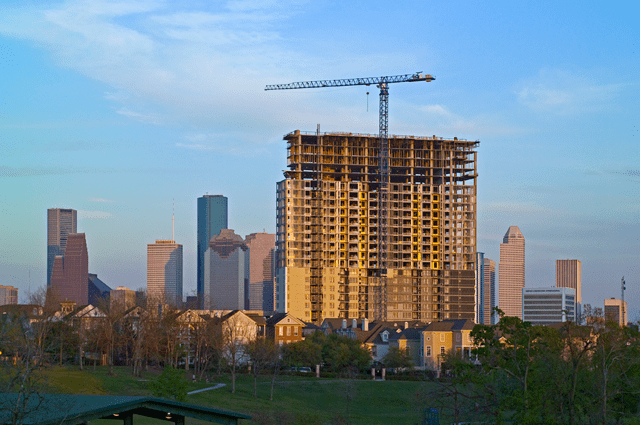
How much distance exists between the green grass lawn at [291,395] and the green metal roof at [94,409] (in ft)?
107

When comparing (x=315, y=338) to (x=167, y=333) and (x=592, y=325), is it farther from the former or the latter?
(x=592, y=325)

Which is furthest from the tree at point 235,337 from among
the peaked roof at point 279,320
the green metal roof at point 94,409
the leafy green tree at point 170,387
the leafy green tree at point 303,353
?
the green metal roof at point 94,409

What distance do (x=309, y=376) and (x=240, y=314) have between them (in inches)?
1138

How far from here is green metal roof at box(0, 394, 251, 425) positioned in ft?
104

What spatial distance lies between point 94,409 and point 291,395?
237 ft

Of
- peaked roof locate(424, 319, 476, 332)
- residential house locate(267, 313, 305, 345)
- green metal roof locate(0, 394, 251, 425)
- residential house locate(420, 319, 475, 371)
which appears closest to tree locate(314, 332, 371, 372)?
residential house locate(420, 319, 475, 371)

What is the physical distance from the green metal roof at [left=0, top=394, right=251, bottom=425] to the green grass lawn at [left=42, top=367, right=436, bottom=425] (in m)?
32.6

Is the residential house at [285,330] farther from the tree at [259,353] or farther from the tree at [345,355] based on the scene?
the tree at [259,353]

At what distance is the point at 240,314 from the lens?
14738 centimetres

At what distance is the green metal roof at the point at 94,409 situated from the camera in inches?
1251

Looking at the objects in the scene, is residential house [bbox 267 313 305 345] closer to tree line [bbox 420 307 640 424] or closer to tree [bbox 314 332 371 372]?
tree [bbox 314 332 371 372]

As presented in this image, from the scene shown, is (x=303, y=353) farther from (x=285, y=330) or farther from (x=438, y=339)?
(x=285, y=330)

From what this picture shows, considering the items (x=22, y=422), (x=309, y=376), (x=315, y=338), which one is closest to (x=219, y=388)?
(x=309, y=376)

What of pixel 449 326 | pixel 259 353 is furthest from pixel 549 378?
pixel 449 326
